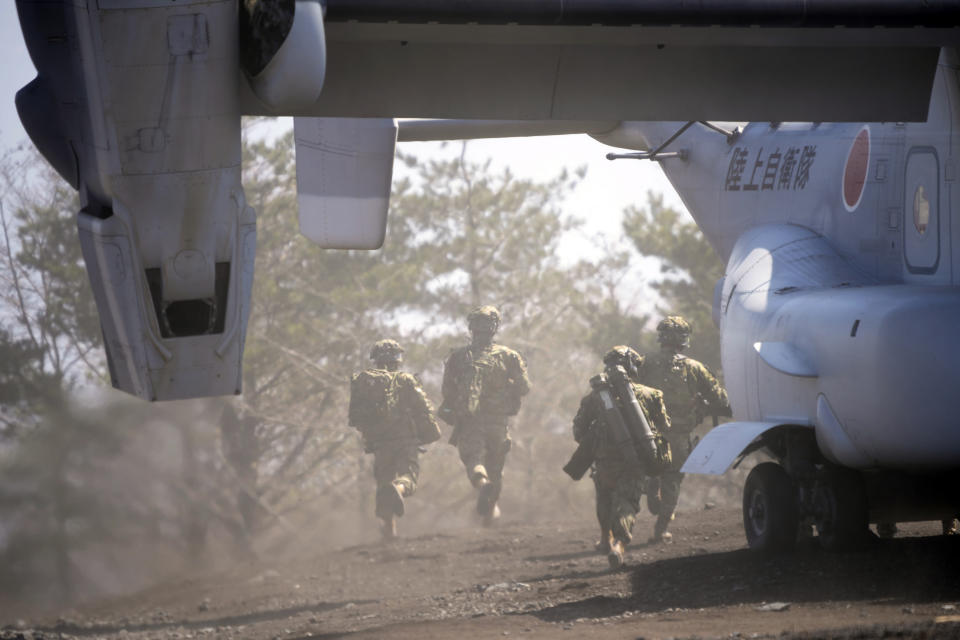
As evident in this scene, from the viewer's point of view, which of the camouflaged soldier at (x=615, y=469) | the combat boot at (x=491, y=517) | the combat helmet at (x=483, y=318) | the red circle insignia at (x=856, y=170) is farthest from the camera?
the combat boot at (x=491, y=517)

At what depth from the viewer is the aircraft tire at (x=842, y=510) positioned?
7484mm

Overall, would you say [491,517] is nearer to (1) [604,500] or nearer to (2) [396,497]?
(2) [396,497]

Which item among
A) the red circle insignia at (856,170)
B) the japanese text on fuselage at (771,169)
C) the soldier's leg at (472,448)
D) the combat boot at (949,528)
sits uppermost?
the japanese text on fuselage at (771,169)

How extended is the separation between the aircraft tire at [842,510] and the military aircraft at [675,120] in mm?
17

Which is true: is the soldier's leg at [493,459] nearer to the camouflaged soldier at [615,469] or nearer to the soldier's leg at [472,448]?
the soldier's leg at [472,448]

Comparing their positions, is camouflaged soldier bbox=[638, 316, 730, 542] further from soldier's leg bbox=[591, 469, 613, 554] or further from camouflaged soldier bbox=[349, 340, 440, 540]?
camouflaged soldier bbox=[349, 340, 440, 540]

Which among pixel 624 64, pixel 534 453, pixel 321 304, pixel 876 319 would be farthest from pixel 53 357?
pixel 876 319

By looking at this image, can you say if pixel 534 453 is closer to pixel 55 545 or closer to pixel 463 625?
pixel 55 545

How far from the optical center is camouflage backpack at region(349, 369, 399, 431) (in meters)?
12.7

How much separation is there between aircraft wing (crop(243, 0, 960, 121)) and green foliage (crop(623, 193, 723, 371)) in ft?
44.8

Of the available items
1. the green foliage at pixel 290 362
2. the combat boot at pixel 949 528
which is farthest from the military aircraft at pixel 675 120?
the green foliage at pixel 290 362

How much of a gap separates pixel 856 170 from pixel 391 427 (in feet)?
20.4

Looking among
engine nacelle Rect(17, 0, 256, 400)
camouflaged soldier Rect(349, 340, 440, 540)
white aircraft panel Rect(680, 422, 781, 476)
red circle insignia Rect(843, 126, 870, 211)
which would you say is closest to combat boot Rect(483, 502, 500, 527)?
camouflaged soldier Rect(349, 340, 440, 540)

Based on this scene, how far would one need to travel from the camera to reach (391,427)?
12766mm
